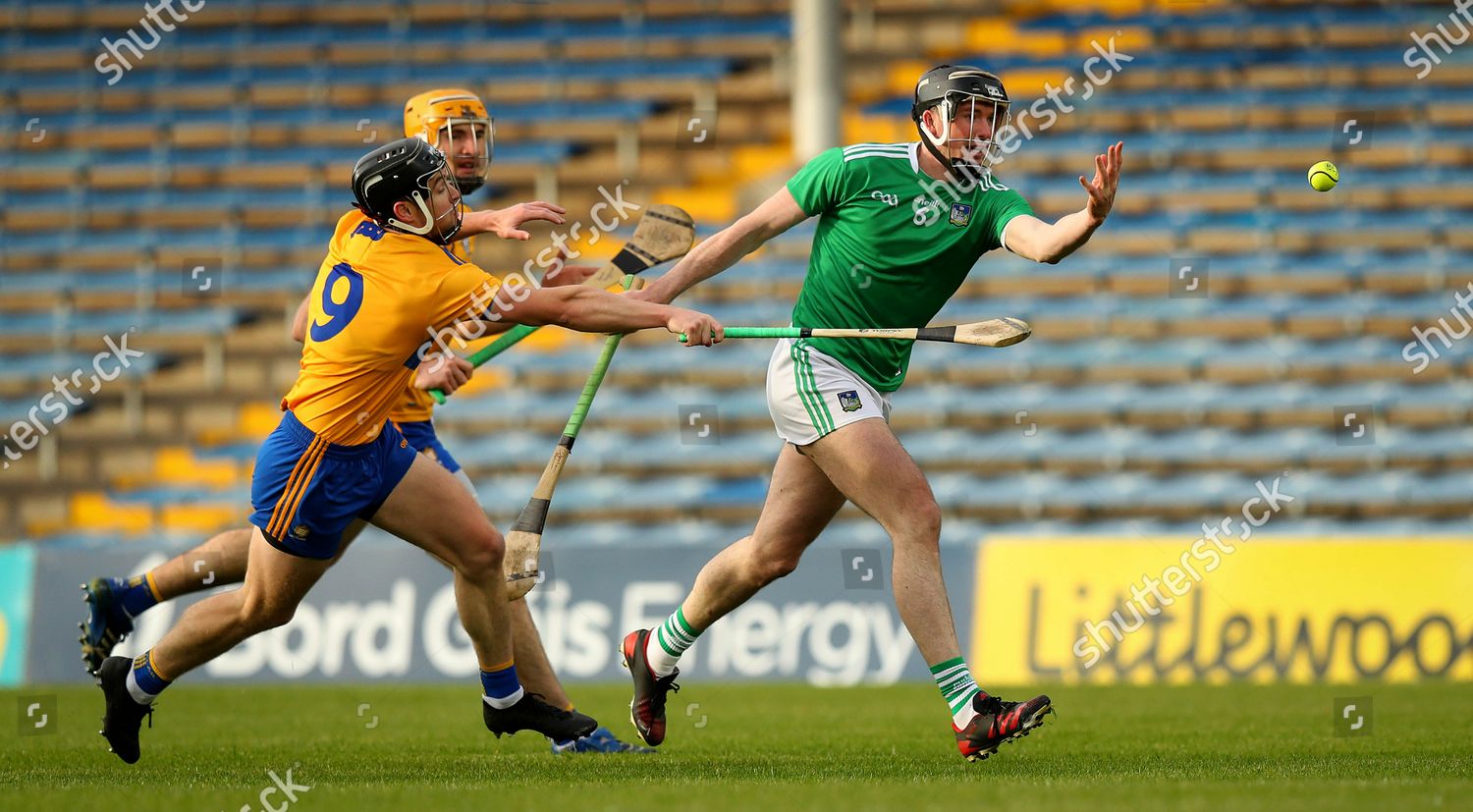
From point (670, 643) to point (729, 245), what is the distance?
152 centimetres

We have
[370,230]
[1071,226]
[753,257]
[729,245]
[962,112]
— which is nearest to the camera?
[1071,226]

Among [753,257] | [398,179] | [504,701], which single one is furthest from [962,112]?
[753,257]

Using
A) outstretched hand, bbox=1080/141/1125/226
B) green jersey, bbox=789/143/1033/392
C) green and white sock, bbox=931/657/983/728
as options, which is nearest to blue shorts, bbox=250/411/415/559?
green jersey, bbox=789/143/1033/392

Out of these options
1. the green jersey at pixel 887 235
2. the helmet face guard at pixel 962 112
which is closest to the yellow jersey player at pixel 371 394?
the green jersey at pixel 887 235

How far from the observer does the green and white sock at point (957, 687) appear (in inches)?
220

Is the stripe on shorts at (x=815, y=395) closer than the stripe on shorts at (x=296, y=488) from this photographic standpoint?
No

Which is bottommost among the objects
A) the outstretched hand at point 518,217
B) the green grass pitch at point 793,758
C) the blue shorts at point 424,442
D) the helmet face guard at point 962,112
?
the green grass pitch at point 793,758

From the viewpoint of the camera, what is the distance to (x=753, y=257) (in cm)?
1451

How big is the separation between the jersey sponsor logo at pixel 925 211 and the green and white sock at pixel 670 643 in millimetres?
1673

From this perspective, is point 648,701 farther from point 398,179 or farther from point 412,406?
point 398,179

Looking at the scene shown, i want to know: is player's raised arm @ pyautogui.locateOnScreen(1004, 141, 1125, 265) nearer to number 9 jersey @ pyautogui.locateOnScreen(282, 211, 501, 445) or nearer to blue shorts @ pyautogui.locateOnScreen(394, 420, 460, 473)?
number 9 jersey @ pyautogui.locateOnScreen(282, 211, 501, 445)

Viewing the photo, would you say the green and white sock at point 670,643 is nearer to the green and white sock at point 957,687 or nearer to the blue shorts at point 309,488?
the green and white sock at point 957,687

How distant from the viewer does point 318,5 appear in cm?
1681

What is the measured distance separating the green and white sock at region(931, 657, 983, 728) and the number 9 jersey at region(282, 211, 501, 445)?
73.4 inches
